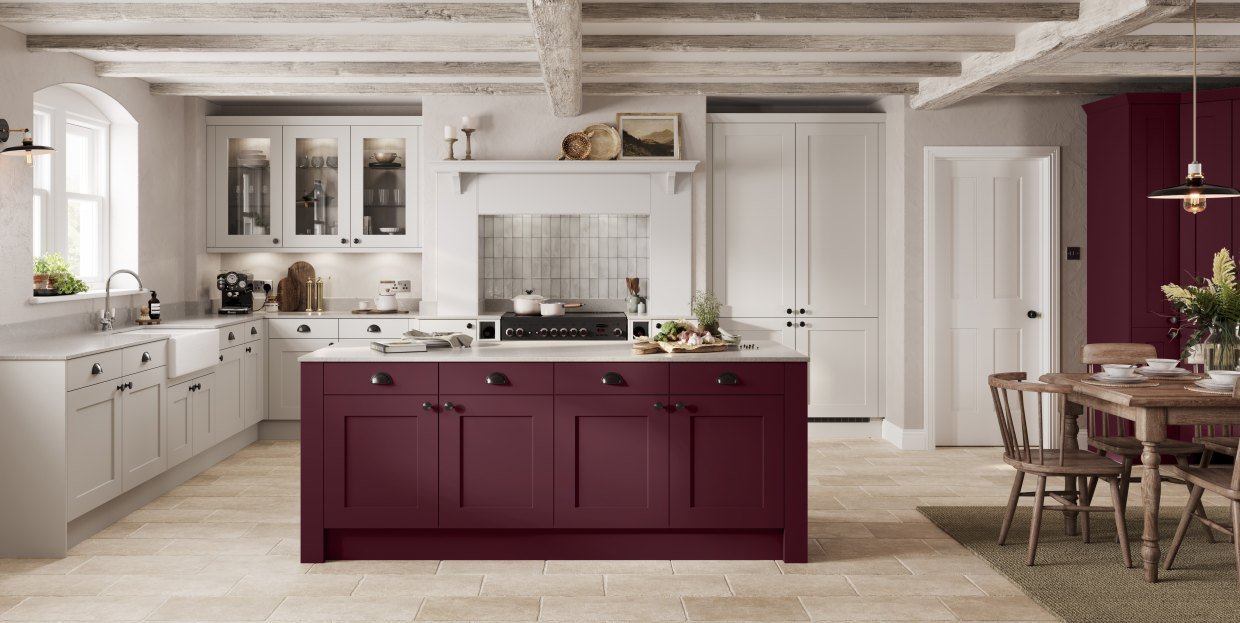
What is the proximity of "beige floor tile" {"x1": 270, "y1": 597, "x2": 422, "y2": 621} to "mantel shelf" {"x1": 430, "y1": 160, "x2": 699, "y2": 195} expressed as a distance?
3607 millimetres

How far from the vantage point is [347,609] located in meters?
3.58

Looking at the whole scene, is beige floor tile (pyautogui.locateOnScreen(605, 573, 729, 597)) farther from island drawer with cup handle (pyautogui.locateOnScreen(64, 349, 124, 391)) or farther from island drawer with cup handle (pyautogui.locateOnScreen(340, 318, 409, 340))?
island drawer with cup handle (pyautogui.locateOnScreen(340, 318, 409, 340))

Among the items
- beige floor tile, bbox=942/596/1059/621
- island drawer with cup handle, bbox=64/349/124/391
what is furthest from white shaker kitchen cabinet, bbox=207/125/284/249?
beige floor tile, bbox=942/596/1059/621

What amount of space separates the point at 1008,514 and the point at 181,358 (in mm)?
4424

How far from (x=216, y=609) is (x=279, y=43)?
2970mm

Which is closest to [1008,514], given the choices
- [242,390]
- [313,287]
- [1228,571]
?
[1228,571]

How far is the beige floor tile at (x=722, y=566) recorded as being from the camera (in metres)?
4.05

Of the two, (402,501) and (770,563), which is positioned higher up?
(402,501)

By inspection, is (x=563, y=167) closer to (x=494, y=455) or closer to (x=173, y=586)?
(x=494, y=455)

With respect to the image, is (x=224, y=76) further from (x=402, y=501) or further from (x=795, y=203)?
(x=795, y=203)

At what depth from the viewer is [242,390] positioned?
6508 mm

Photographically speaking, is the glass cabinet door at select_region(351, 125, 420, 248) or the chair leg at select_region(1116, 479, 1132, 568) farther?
the glass cabinet door at select_region(351, 125, 420, 248)

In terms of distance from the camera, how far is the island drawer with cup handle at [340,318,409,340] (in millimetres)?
6879

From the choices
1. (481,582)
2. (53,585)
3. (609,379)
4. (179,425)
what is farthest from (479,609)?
(179,425)
